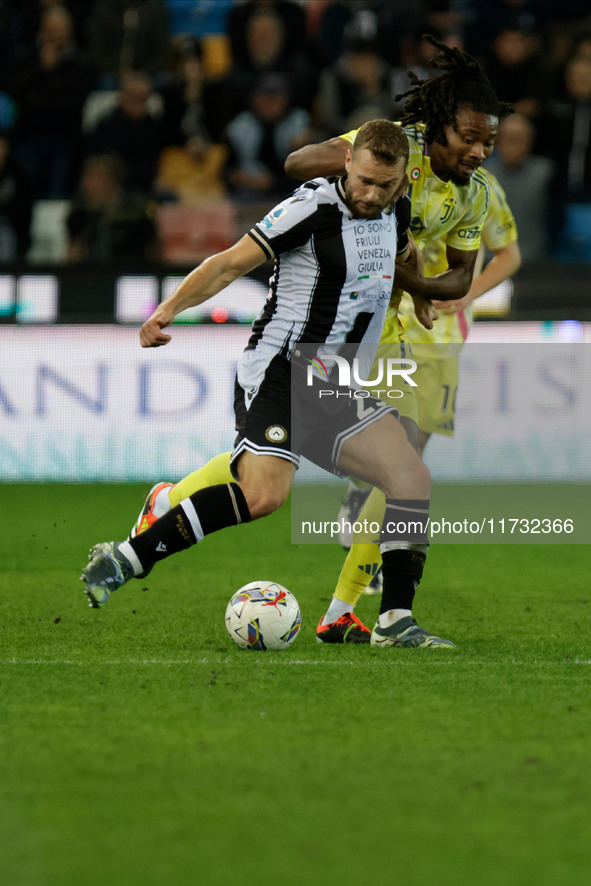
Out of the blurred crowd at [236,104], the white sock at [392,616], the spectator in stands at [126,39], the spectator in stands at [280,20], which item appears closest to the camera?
the white sock at [392,616]

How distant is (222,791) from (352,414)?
6.73ft

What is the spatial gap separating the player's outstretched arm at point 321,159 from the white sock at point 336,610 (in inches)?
62.9

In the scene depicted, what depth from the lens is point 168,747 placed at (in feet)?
11.4

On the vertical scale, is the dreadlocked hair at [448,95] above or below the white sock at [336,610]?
above

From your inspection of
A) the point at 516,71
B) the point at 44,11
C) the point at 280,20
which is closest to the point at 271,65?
the point at 280,20

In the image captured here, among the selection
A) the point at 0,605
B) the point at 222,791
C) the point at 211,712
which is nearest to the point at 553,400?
the point at 0,605

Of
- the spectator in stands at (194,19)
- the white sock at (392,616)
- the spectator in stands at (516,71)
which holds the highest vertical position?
the spectator in stands at (194,19)

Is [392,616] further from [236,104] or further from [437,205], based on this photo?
[236,104]

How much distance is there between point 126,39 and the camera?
13.1m

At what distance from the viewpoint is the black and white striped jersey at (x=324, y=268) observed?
187 inches

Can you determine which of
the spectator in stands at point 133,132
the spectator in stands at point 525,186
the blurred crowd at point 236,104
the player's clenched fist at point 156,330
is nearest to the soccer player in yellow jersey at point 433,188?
the player's clenched fist at point 156,330

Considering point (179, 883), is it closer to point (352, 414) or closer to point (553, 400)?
point (352, 414)

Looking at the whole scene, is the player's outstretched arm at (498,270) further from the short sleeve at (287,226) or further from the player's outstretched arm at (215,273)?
the player's outstretched arm at (215,273)

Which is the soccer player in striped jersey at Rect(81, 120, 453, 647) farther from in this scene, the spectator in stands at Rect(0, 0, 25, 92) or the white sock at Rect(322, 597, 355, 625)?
the spectator in stands at Rect(0, 0, 25, 92)
